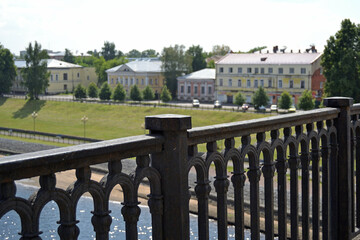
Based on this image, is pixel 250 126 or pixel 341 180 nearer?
pixel 250 126

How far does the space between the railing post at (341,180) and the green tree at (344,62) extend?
30618 millimetres

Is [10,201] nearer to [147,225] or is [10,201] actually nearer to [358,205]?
[358,205]

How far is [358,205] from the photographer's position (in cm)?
462

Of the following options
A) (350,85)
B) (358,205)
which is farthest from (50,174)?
(350,85)

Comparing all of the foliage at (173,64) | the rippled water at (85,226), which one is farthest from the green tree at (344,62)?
the foliage at (173,64)

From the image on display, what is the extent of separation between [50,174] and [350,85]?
111 feet

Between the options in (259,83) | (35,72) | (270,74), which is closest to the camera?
(270,74)

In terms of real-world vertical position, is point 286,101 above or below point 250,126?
below

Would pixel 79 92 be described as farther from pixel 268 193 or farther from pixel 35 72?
pixel 268 193

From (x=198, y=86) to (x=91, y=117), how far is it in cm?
1318

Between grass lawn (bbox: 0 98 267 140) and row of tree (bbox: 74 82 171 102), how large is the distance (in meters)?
2.62

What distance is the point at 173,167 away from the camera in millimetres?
2549

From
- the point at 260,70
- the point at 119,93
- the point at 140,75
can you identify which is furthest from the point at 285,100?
the point at 140,75

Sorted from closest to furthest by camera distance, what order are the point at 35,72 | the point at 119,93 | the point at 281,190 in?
the point at 281,190 < the point at 119,93 < the point at 35,72
